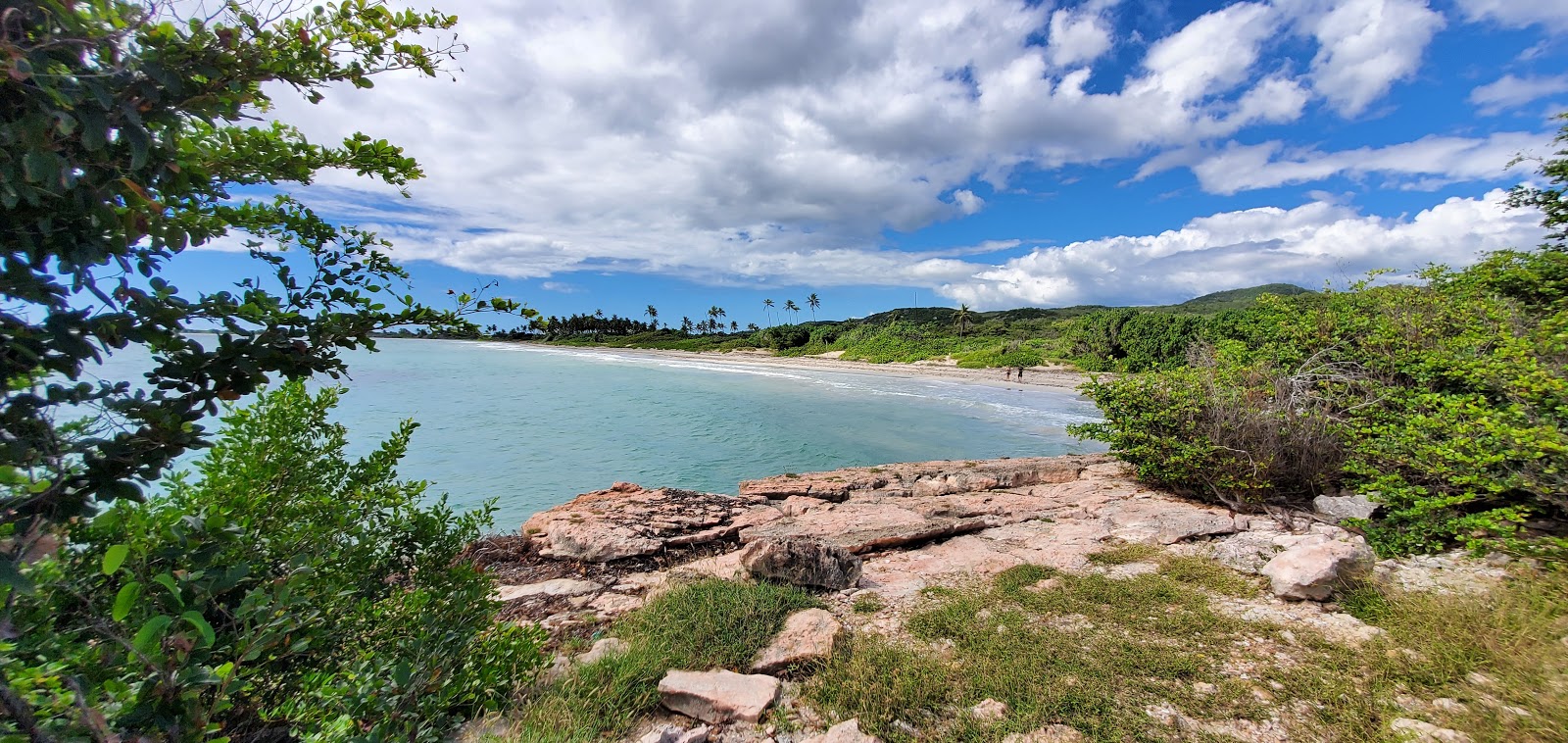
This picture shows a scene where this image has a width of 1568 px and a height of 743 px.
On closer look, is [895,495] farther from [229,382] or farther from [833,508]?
[229,382]

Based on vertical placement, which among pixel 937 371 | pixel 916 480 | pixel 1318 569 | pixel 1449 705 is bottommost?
pixel 937 371

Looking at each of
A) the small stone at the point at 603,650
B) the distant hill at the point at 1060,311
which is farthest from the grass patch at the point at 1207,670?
the distant hill at the point at 1060,311

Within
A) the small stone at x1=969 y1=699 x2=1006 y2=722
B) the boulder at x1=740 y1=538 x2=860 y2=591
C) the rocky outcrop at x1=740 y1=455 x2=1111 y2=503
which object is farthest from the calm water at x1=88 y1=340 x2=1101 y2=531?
the small stone at x1=969 y1=699 x2=1006 y2=722

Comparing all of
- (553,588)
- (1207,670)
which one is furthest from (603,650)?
(1207,670)

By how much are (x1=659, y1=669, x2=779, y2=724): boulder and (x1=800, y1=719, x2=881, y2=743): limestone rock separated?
0.43 meters

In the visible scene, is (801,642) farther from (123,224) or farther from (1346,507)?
(1346,507)

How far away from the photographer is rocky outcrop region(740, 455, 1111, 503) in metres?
10.5

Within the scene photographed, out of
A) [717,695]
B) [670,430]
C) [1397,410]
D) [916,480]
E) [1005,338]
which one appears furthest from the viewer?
[1005,338]

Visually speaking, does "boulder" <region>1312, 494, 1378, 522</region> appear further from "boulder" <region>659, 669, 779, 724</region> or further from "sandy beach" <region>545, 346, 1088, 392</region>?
"sandy beach" <region>545, 346, 1088, 392</region>

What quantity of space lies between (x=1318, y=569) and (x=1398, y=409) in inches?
193

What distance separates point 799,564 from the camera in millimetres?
5477

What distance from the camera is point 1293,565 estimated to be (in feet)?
15.6

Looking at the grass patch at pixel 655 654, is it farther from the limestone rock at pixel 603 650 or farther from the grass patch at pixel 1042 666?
the grass patch at pixel 1042 666

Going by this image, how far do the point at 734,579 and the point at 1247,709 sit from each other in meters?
3.75
